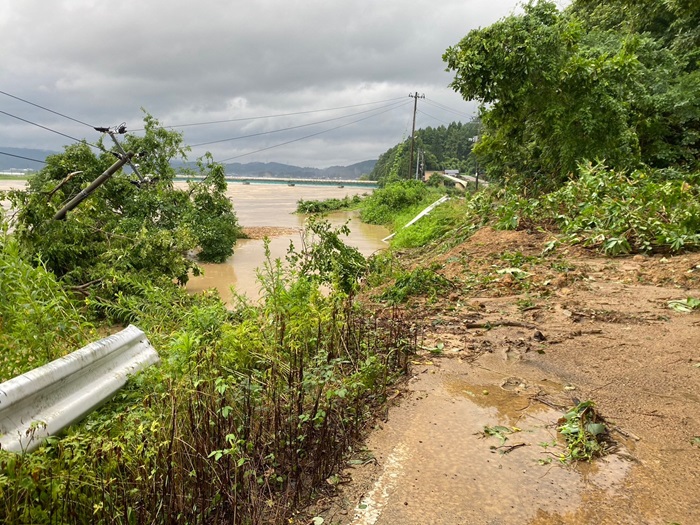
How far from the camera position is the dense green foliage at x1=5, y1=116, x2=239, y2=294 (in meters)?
7.66

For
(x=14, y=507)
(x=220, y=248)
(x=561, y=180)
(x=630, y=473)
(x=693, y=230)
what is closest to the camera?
(x=14, y=507)

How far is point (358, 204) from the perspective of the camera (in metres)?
37.4

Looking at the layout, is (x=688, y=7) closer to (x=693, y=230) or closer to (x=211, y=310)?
(x=693, y=230)

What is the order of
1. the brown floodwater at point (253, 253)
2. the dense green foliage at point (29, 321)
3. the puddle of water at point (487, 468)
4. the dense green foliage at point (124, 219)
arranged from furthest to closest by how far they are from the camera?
the brown floodwater at point (253, 253) < the dense green foliage at point (124, 219) < the dense green foliage at point (29, 321) < the puddle of water at point (487, 468)

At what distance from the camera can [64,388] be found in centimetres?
266

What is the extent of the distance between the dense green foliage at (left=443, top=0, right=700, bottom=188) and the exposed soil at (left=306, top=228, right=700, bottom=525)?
5.27 metres

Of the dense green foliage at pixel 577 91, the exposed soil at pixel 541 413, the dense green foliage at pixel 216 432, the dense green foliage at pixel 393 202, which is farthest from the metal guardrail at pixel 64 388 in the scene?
the dense green foliage at pixel 393 202

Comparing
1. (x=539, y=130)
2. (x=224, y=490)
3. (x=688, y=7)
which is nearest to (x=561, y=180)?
(x=539, y=130)

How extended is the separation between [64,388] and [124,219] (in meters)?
9.24

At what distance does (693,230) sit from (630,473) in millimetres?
5213

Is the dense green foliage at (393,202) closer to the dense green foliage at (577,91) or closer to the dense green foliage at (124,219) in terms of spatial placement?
the dense green foliage at (124,219)

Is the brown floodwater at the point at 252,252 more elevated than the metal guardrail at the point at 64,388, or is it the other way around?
the metal guardrail at the point at 64,388

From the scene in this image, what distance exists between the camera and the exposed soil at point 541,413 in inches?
81.3

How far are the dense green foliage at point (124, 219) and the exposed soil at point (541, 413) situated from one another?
3575mm
